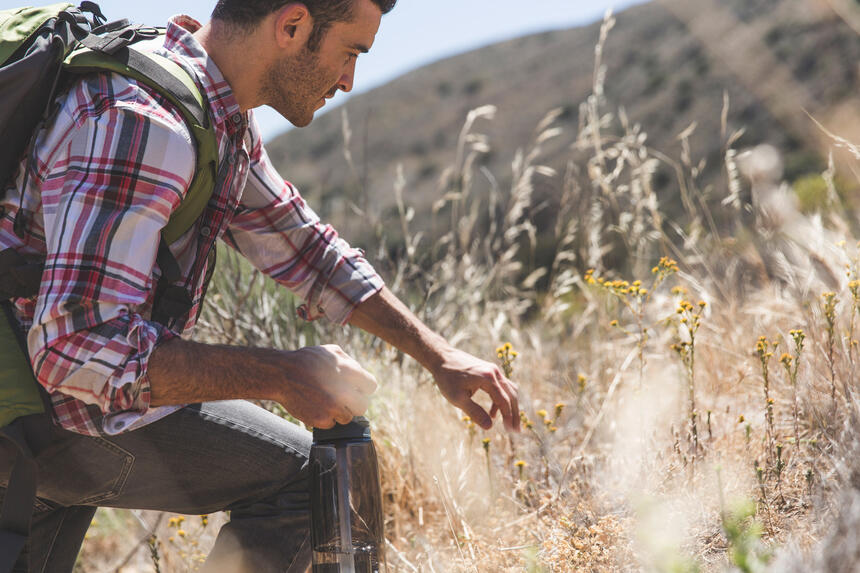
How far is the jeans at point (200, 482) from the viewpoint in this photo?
5.94 feet

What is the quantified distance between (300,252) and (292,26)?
0.68m

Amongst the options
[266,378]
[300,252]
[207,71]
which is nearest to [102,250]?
[266,378]

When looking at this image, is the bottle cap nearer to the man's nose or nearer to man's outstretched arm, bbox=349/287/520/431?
man's outstretched arm, bbox=349/287/520/431

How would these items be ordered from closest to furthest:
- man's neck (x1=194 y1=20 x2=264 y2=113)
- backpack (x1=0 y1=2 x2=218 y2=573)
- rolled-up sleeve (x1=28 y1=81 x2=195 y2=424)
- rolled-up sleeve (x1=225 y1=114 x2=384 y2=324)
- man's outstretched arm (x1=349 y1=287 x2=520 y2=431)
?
1. rolled-up sleeve (x1=28 y1=81 x2=195 y2=424)
2. backpack (x1=0 y1=2 x2=218 y2=573)
3. man's neck (x1=194 y1=20 x2=264 y2=113)
4. man's outstretched arm (x1=349 y1=287 x2=520 y2=431)
5. rolled-up sleeve (x1=225 y1=114 x2=384 y2=324)

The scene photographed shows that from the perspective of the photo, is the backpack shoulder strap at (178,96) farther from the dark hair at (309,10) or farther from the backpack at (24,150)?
the dark hair at (309,10)

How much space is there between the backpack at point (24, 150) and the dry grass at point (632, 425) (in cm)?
97

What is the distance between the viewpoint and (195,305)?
1961mm

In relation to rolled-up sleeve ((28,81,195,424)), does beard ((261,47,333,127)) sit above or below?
above

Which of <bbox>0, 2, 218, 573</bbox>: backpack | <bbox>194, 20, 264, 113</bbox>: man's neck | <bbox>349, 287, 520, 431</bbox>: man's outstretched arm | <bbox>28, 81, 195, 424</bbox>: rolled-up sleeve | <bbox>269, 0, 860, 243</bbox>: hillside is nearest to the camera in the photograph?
<bbox>28, 81, 195, 424</bbox>: rolled-up sleeve

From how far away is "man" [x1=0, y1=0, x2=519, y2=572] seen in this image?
1.52m

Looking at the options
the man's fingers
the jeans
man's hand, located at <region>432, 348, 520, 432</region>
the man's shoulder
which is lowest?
the jeans

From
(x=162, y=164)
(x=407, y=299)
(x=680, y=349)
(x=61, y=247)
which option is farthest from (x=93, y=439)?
(x=407, y=299)

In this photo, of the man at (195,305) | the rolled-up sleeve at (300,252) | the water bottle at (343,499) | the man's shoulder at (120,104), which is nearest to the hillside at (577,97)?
the rolled-up sleeve at (300,252)

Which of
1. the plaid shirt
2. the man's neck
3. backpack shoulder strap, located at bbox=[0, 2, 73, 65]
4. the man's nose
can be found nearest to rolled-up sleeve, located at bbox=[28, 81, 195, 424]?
the plaid shirt
